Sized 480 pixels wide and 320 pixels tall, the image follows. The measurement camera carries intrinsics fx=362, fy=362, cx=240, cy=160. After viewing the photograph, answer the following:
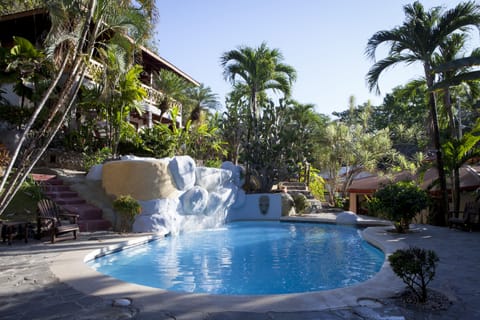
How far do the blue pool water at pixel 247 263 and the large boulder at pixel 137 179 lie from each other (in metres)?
1.73

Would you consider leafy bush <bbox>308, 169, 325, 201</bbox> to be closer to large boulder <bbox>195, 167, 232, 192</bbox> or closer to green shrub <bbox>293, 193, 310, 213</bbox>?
green shrub <bbox>293, 193, 310, 213</bbox>

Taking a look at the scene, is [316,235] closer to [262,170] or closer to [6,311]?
[262,170]

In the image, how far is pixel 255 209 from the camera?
18.4 meters

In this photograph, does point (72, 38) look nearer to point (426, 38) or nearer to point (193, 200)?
point (193, 200)

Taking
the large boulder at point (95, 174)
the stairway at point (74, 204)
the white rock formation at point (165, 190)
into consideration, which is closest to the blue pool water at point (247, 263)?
the white rock formation at point (165, 190)

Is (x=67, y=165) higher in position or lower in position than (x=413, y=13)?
lower

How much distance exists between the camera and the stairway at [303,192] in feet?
64.3

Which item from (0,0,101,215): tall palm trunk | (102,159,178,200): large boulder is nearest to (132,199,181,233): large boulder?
(102,159,178,200): large boulder

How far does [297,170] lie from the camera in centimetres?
1902

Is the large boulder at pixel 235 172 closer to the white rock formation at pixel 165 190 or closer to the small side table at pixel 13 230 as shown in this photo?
the white rock formation at pixel 165 190

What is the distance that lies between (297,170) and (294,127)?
241cm

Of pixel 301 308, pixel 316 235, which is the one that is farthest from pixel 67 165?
pixel 301 308

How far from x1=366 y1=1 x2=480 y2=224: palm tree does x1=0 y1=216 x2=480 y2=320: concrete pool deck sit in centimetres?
685

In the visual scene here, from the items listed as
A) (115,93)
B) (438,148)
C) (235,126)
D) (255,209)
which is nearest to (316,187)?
(235,126)
